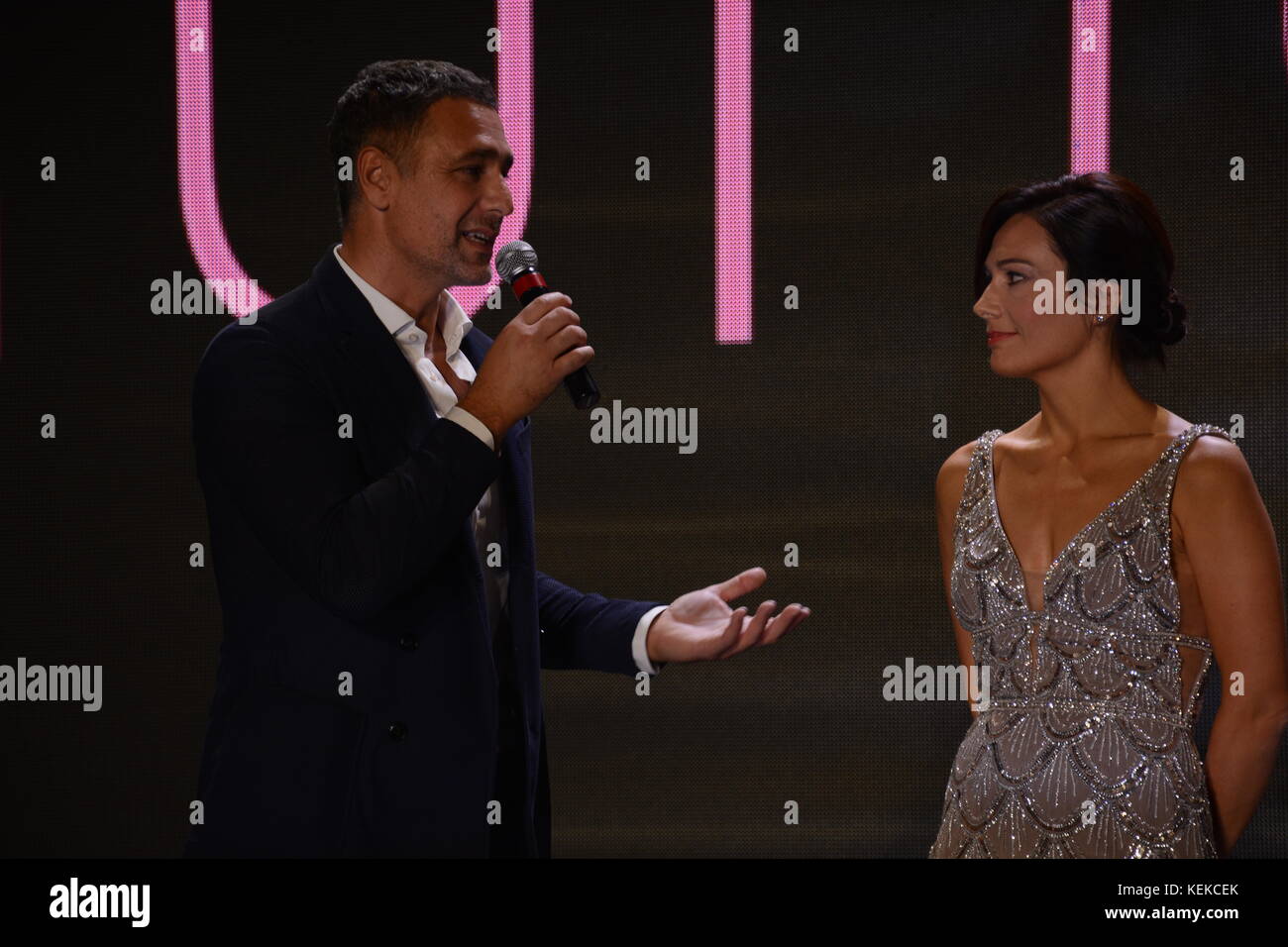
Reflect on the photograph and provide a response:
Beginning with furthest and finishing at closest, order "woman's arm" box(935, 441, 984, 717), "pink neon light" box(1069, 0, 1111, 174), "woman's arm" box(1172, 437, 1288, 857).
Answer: "pink neon light" box(1069, 0, 1111, 174) < "woman's arm" box(935, 441, 984, 717) < "woman's arm" box(1172, 437, 1288, 857)

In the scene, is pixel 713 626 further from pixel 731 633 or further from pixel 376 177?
pixel 376 177

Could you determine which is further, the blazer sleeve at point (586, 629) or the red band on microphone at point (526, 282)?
the blazer sleeve at point (586, 629)

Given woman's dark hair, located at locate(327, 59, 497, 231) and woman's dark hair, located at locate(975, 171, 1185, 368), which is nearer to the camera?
woman's dark hair, located at locate(327, 59, 497, 231)

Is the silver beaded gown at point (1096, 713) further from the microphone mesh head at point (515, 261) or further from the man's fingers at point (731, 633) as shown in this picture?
the microphone mesh head at point (515, 261)

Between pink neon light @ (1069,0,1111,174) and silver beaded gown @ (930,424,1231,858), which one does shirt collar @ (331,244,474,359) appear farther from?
pink neon light @ (1069,0,1111,174)

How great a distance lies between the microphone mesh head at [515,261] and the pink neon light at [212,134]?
0.75 metres

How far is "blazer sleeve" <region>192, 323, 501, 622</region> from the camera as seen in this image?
1.40 meters

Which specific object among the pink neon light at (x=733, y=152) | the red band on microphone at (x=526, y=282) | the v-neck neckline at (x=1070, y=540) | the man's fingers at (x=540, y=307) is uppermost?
the pink neon light at (x=733, y=152)

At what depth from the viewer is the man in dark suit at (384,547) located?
1.44 meters

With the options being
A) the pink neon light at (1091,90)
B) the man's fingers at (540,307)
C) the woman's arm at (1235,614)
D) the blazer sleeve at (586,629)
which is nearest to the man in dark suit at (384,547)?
the man's fingers at (540,307)

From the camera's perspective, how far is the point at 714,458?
278 cm

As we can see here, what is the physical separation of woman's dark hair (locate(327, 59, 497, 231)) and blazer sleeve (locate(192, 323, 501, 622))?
0.34 m

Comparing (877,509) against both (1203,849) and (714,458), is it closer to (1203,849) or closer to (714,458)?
(714,458)

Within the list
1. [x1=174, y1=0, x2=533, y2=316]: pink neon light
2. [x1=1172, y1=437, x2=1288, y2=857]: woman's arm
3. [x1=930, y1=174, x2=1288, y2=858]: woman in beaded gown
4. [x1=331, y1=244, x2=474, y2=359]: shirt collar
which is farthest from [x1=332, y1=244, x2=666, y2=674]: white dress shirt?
[x1=1172, y1=437, x2=1288, y2=857]: woman's arm
